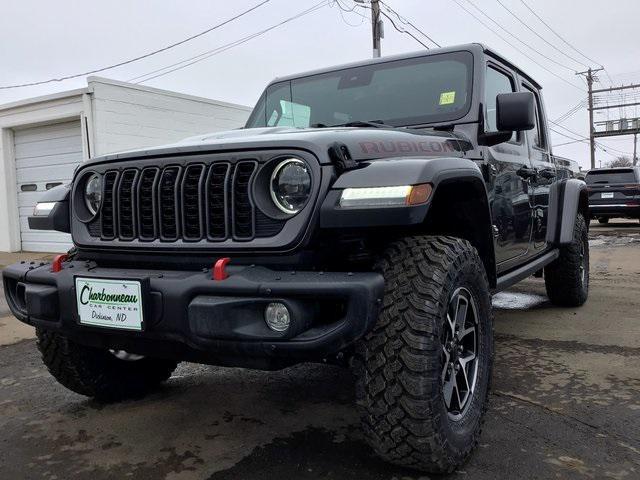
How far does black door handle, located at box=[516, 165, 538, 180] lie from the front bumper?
84.4 inches

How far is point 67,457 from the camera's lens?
2.56 meters

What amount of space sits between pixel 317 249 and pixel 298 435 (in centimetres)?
102

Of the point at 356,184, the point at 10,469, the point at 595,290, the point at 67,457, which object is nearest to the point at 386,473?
the point at 356,184

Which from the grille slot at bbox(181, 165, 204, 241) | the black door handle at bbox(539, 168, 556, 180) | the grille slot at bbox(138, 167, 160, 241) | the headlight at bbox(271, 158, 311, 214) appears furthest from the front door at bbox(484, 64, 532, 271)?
the grille slot at bbox(138, 167, 160, 241)

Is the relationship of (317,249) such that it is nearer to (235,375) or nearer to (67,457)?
(67,457)

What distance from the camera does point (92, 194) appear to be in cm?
275

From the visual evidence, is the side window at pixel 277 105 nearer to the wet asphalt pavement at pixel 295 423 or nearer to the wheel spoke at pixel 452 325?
the wet asphalt pavement at pixel 295 423

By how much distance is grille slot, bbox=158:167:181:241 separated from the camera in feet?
7.80

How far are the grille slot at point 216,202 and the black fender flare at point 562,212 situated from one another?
9.96 feet

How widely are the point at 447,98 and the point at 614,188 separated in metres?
13.4

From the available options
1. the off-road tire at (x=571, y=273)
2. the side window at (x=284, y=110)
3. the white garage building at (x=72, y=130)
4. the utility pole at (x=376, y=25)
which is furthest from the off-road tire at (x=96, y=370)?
the utility pole at (x=376, y=25)

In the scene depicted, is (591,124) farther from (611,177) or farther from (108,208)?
(108,208)

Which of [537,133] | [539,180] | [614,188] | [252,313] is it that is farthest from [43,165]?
[614,188]

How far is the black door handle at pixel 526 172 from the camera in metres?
3.80
